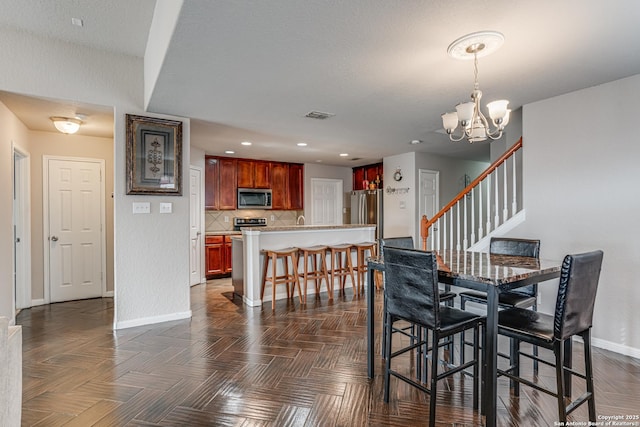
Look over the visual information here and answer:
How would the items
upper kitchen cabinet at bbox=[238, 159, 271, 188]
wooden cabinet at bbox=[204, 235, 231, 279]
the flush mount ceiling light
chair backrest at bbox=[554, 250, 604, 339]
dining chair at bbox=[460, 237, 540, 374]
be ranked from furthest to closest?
1. upper kitchen cabinet at bbox=[238, 159, 271, 188]
2. wooden cabinet at bbox=[204, 235, 231, 279]
3. the flush mount ceiling light
4. dining chair at bbox=[460, 237, 540, 374]
5. chair backrest at bbox=[554, 250, 604, 339]

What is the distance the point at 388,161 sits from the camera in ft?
22.4

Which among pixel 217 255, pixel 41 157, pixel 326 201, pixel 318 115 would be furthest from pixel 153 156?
pixel 326 201

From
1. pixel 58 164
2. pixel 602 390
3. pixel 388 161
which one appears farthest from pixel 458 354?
pixel 58 164

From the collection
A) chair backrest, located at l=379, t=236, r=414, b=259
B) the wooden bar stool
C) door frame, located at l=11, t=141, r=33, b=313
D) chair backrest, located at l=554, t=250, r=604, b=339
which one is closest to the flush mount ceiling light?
door frame, located at l=11, t=141, r=33, b=313

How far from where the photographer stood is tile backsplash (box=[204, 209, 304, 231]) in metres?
6.77

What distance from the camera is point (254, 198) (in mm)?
6973

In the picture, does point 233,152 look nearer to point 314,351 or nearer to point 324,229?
point 324,229

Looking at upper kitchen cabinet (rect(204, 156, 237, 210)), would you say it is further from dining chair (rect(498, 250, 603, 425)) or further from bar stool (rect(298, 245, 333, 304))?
dining chair (rect(498, 250, 603, 425))

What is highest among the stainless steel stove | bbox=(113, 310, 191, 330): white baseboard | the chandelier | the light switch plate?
the chandelier

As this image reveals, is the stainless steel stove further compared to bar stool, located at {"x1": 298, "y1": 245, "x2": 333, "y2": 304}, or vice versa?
the stainless steel stove

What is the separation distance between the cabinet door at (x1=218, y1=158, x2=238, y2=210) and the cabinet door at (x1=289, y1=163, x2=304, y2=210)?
128 cm

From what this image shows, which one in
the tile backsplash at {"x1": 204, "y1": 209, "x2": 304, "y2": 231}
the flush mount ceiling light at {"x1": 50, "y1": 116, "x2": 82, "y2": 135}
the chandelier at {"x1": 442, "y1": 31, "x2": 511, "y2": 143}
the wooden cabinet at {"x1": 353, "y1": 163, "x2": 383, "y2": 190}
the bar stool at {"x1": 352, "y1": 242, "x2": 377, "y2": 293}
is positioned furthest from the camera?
the wooden cabinet at {"x1": 353, "y1": 163, "x2": 383, "y2": 190}

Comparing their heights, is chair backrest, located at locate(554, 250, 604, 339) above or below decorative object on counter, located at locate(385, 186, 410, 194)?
below

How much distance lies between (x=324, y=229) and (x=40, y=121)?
385cm
